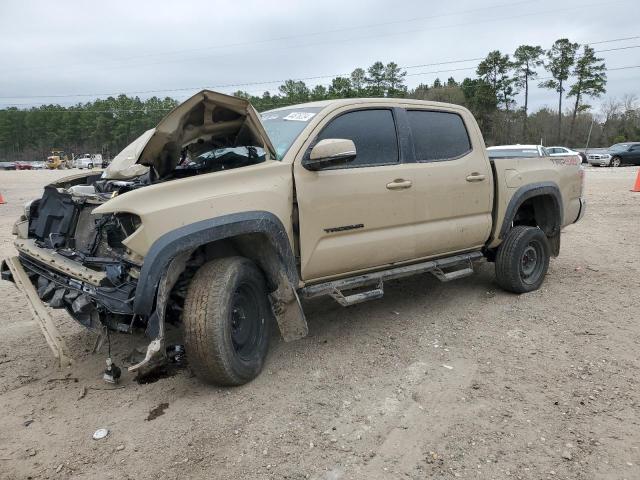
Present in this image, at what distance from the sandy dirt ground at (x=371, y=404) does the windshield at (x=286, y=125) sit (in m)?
1.67

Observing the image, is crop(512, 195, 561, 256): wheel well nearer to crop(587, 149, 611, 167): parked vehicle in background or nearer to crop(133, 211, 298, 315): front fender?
crop(133, 211, 298, 315): front fender

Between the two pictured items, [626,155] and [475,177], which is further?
[626,155]

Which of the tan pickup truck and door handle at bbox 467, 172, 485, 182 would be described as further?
door handle at bbox 467, 172, 485, 182

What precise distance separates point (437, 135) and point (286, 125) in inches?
60.1

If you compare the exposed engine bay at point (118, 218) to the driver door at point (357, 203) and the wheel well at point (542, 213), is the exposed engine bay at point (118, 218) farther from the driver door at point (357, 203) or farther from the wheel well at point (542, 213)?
the wheel well at point (542, 213)

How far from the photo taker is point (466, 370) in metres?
3.84

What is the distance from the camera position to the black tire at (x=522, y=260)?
5.43 m

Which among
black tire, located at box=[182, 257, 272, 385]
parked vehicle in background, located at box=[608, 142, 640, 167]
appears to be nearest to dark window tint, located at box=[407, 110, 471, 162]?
black tire, located at box=[182, 257, 272, 385]

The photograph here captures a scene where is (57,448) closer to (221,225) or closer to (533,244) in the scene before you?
(221,225)

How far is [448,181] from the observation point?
15.5ft

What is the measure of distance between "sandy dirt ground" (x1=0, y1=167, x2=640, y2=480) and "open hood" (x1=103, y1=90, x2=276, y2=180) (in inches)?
62.3

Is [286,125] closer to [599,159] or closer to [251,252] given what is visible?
[251,252]

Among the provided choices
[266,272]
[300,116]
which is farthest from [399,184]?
[266,272]

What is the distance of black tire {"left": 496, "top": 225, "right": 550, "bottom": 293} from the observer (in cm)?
543
